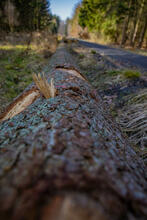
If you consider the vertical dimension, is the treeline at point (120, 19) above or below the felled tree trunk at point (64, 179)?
above

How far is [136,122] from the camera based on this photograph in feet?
5.38

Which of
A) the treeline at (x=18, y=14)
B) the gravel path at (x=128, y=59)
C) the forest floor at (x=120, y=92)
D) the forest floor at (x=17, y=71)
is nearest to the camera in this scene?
the forest floor at (x=120, y=92)

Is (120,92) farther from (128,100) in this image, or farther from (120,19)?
(120,19)

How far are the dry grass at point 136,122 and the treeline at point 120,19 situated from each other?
1288 centimetres

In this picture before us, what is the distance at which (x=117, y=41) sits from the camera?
15.7 meters

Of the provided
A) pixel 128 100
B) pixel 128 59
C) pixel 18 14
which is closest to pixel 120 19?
pixel 128 59

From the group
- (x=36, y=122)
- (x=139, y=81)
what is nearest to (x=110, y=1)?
(x=139, y=81)

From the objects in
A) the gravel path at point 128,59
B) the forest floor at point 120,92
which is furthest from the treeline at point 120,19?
the forest floor at point 120,92

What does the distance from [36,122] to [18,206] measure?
0.49m

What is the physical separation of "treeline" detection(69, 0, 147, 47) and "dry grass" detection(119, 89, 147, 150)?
12883mm

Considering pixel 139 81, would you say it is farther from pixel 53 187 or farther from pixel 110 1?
pixel 110 1

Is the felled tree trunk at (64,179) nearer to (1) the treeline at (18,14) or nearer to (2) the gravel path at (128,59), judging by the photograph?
(2) the gravel path at (128,59)

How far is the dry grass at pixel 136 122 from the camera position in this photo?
4.67ft

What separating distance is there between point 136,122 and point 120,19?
14854 mm
